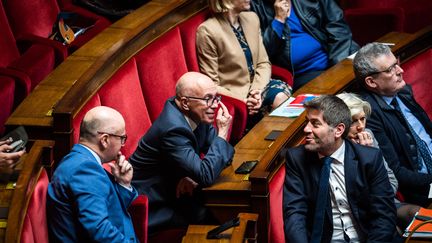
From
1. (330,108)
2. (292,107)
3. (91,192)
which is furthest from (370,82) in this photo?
(91,192)

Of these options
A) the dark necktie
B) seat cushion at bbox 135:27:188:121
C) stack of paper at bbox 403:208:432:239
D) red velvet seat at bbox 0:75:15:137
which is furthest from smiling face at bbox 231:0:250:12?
stack of paper at bbox 403:208:432:239

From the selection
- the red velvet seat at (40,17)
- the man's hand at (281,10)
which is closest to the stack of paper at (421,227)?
the man's hand at (281,10)

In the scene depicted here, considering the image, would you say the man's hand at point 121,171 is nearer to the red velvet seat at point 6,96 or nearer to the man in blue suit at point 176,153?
the man in blue suit at point 176,153

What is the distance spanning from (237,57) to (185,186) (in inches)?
17.5

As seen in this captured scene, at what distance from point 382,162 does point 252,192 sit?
0.67 feet

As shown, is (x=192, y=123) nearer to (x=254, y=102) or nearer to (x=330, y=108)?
(x=330, y=108)

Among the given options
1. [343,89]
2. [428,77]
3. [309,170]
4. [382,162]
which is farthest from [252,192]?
[428,77]

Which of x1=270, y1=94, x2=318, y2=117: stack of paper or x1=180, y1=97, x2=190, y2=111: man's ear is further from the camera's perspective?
x1=270, y1=94, x2=318, y2=117: stack of paper

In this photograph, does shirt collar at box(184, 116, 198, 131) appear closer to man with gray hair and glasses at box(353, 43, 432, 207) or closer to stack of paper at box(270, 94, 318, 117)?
stack of paper at box(270, 94, 318, 117)

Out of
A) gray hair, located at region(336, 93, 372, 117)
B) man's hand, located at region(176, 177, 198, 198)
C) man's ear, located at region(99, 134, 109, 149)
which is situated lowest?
man's hand, located at region(176, 177, 198, 198)

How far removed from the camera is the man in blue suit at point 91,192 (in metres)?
1.34

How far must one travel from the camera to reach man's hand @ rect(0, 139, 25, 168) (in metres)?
1.39

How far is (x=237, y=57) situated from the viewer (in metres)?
1.95

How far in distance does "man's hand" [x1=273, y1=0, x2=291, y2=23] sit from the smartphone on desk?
55 centimetres
